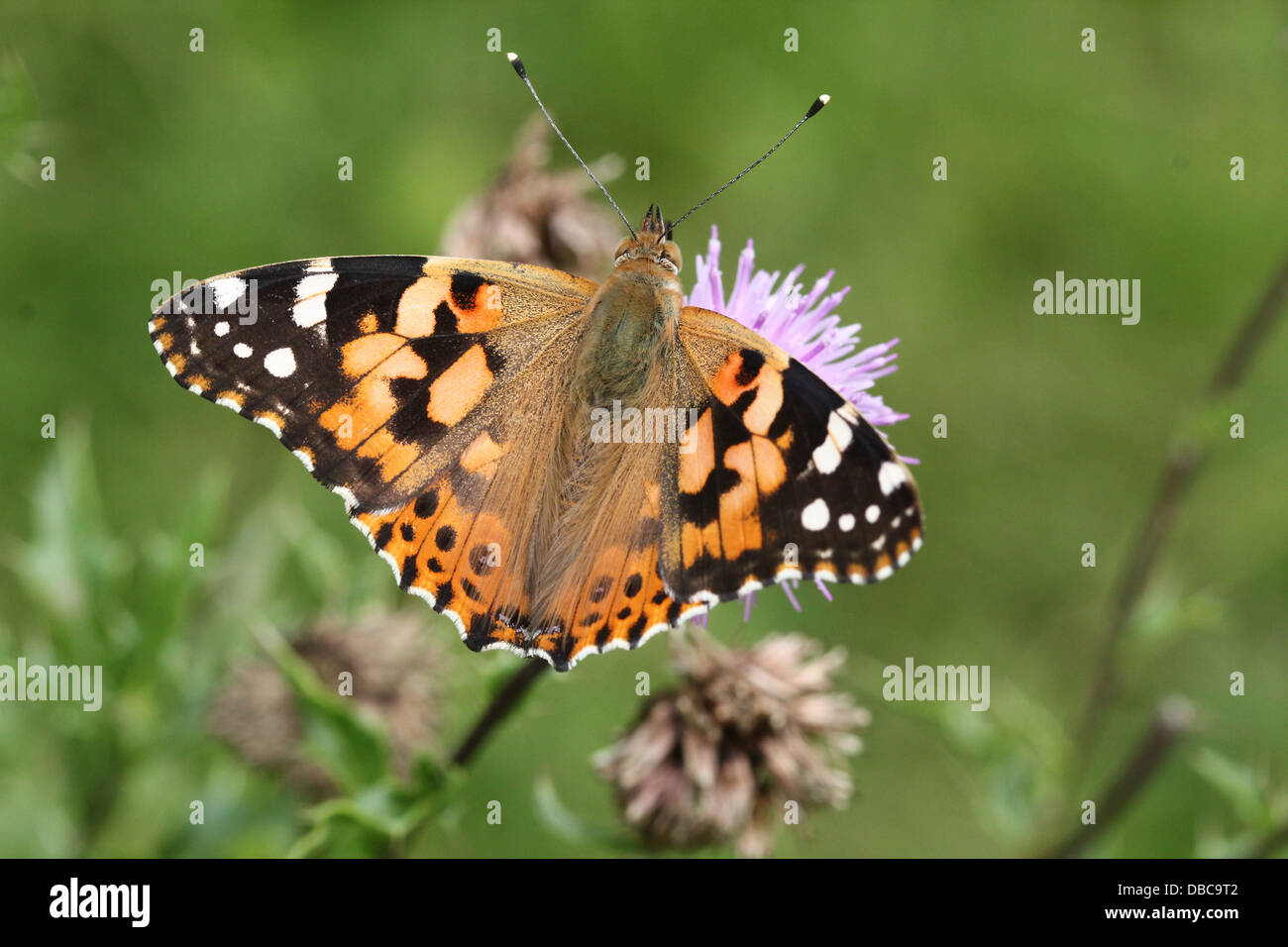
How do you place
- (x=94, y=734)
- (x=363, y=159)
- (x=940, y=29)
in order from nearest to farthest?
(x=94, y=734) → (x=363, y=159) → (x=940, y=29)

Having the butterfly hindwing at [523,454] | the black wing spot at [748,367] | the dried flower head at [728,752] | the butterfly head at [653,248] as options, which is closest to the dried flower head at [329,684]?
the dried flower head at [728,752]

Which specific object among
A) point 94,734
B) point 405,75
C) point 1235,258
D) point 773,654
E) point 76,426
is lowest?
point 94,734

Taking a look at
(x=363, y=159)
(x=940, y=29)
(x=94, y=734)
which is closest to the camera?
(x=94, y=734)

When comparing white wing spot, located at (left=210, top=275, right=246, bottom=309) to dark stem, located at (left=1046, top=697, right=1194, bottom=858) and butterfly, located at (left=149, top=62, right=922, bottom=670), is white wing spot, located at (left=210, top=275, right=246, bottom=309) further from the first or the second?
dark stem, located at (left=1046, top=697, right=1194, bottom=858)

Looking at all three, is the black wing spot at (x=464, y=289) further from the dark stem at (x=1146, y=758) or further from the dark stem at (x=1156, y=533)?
the dark stem at (x=1156, y=533)

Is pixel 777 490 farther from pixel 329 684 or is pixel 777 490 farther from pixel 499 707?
pixel 329 684
